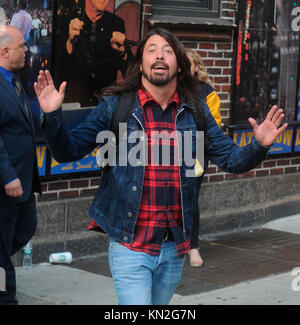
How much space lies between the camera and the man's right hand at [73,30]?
7.26 m

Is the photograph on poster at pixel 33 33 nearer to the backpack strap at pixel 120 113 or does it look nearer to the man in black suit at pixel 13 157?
the man in black suit at pixel 13 157

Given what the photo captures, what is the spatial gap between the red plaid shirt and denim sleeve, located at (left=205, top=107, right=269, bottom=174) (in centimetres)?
27

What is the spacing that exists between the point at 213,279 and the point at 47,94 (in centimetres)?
358

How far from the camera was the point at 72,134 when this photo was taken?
157 inches

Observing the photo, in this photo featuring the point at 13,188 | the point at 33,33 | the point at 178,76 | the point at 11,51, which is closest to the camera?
the point at 178,76

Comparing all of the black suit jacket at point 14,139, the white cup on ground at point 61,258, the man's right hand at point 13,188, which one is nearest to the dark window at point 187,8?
the white cup on ground at point 61,258

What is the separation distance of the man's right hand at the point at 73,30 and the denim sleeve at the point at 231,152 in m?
3.17

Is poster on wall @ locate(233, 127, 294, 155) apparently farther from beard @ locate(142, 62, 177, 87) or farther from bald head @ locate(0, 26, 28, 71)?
beard @ locate(142, 62, 177, 87)

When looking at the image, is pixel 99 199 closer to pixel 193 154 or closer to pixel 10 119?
pixel 193 154

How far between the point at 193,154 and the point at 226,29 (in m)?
4.98

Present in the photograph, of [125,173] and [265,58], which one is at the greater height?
[265,58]

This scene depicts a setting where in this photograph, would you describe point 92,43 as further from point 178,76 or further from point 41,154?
point 178,76

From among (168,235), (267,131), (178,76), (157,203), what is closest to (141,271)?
(168,235)

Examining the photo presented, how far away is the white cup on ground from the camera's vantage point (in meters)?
7.24
